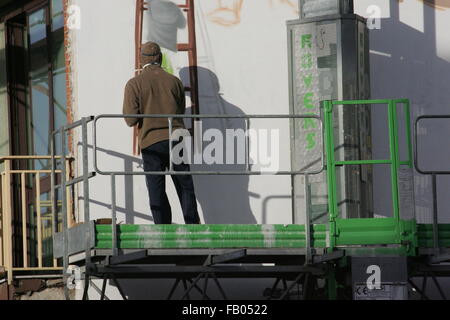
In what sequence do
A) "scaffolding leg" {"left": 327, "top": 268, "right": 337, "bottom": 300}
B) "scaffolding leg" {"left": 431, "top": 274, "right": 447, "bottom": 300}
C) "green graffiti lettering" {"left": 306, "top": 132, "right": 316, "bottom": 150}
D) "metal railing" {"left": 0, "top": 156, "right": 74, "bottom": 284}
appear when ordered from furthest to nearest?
"metal railing" {"left": 0, "top": 156, "right": 74, "bottom": 284} → "green graffiti lettering" {"left": 306, "top": 132, "right": 316, "bottom": 150} → "scaffolding leg" {"left": 431, "top": 274, "right": 447, "bottom": 300} → "scaffolding leg" {"left": 327, "top": 268, "right": 337, "bottom": 300}

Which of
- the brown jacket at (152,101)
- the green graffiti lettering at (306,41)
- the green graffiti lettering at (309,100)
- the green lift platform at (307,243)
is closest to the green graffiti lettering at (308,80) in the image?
the green graffiti lettering at (309,100)

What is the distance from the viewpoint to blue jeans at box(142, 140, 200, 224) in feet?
50.9

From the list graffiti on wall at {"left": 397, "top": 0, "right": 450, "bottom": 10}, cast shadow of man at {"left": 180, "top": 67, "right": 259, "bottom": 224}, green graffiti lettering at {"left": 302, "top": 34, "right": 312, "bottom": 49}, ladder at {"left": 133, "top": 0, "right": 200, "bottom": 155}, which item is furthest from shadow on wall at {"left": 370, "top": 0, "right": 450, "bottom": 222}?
ladder at {"left": 133, "top": 0, "right": 200, "bottom": 155}

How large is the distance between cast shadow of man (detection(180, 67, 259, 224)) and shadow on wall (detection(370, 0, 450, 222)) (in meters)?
1.61

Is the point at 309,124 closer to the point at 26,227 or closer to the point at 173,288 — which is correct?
the point at 173,288

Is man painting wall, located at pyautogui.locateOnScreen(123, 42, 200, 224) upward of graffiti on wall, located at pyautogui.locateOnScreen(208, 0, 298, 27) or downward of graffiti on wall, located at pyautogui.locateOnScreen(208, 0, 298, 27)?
downward

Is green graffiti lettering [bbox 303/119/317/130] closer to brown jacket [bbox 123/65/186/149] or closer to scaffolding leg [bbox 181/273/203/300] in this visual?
brown jacket [bbox 123/65/186/149]

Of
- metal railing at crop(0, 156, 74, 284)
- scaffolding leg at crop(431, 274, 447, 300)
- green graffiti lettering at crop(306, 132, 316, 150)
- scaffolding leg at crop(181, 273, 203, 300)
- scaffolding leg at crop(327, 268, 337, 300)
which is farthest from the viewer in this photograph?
metal railing at crop(0, 156, 74, 284)

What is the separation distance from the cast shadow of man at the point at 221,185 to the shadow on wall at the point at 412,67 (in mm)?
1607

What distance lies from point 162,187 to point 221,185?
151 centimetres

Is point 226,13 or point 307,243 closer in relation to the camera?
point 307,243

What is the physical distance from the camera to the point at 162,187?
15531mm

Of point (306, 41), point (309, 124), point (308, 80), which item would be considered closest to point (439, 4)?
point (306, 41)

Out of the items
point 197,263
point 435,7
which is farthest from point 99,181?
point 435,7
